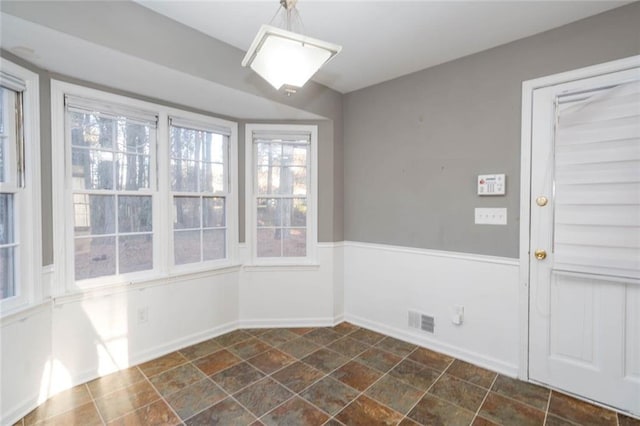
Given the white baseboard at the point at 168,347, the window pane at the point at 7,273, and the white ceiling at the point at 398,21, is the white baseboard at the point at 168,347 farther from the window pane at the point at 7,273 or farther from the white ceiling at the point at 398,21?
the white ceiling at the point at 398,21

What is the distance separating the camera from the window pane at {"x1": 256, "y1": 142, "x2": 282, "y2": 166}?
3.30m

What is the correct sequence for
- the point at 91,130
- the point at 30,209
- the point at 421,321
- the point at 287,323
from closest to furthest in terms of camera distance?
the point at 30,209 < the point at 91,130 < the point at 421,321 < the point at 287,323

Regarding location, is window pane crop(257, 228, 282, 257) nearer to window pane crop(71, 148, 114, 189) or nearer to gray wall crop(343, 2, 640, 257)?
gray wall crop(343, 2, 640, 257)

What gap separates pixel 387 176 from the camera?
3.08m

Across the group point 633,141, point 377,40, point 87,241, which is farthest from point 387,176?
point 87,241

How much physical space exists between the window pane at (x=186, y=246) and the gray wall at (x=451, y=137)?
1577 mm

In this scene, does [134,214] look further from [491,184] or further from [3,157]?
[491,184]

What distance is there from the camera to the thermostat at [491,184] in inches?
93.9

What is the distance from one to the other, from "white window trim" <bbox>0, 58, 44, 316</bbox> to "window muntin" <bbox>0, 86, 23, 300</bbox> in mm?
23

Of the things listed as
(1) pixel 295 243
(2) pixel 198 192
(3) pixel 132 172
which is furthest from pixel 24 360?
(1) pixel 295 243

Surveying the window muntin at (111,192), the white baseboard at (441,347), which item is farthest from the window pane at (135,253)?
the white baseboard at (441,347)

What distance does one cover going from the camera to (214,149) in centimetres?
309

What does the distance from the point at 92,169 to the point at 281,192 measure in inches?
64.7

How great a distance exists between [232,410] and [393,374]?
119 centimetres
